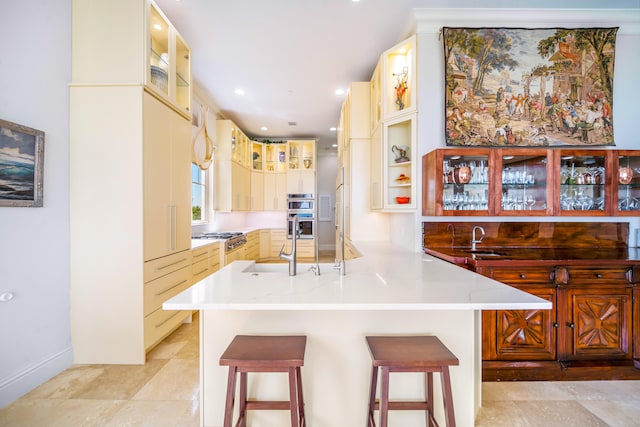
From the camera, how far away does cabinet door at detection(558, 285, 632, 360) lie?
208 centimetres

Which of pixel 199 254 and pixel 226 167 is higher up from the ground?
pixel 226 167

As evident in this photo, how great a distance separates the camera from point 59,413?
171 centimetres

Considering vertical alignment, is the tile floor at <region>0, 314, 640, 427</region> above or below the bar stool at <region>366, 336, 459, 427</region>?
below

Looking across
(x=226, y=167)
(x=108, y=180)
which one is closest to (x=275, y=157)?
(x=226, y=167)

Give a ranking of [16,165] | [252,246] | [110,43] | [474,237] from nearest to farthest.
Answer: [16,165], [110,43], [474,237], [252,246]

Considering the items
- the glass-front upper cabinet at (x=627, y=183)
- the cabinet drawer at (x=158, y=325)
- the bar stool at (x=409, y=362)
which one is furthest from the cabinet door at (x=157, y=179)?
the glass-front upper cabinet at (x=627, y=183)

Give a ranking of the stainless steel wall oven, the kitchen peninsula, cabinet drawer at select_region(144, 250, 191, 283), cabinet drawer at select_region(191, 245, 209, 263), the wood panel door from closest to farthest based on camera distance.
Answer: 1. the kitchen peninsula
2. the wood panel door
3. cabinet drawer at select_region(144, 250, 191, 283)
4. cabinet drawer at select_region(191, 245, 209, 263)
5. the stainless steel wall oven

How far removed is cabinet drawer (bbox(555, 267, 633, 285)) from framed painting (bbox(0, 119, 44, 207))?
3753 millimetres

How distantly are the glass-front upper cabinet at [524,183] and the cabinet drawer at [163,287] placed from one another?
2948 millimetres

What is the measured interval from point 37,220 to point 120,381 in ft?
4.21

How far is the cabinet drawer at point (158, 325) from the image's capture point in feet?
7.48

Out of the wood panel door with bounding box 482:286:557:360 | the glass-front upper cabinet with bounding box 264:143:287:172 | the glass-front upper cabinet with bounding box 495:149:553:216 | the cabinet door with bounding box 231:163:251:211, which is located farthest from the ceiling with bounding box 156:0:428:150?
the wood panel door with bounding box 482:286:557:360

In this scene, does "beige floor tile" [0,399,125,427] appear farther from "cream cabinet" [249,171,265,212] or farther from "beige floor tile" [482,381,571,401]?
"cream cabinet" [249,171,265,212]

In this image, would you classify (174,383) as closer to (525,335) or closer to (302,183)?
(525,335)
